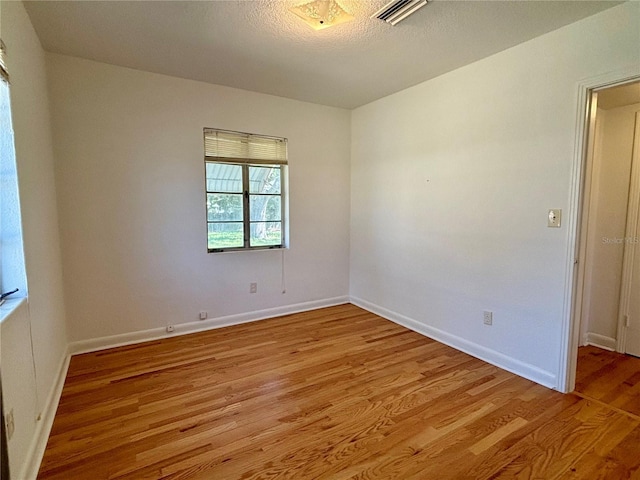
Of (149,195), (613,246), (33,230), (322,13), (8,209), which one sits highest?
(322,13)

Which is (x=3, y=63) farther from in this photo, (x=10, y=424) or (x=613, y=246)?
(x=613, y=246)

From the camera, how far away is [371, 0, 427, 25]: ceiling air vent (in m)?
1.98

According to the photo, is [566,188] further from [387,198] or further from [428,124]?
[387,198]

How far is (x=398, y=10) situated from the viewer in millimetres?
2062

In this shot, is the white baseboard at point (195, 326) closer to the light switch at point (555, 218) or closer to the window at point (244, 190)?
the window at point (244, 190)

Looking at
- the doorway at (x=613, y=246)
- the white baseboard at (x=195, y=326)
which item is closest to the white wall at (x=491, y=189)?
the doorway at (x=613, y=246)

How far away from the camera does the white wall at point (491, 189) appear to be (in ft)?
7.54

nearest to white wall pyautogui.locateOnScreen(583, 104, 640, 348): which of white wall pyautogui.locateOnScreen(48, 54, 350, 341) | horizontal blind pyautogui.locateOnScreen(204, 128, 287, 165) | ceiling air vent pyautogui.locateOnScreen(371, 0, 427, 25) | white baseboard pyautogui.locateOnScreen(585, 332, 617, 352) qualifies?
white baseboard pyautogui.locateOnScreen(585, 332, 617, 352)

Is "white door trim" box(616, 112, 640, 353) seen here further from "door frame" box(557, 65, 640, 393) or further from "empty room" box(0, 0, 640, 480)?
"door frame" box(557, 65, 640, 393)

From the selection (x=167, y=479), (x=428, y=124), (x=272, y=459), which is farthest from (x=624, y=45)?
(x=167, y=479)

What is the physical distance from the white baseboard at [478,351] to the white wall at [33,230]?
10.3 feet

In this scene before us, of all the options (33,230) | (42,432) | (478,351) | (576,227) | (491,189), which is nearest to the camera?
(42,432)

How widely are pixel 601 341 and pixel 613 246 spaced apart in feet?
3.06

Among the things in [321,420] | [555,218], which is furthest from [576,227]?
[321,420]
